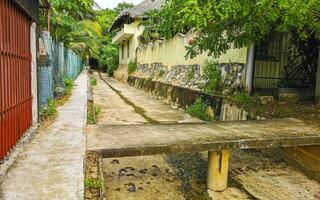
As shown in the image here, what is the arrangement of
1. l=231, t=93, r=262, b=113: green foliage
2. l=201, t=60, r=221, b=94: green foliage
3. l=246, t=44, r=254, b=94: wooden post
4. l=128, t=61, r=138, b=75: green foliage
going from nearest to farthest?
l=231, t=93, r=262, b=113: green foliage < l=246, t=44, r=254, b=94: wooden post < l=201, t=60, r=221, b=94: green foliage < l=128, t=61, r=138, b=75: green foliage

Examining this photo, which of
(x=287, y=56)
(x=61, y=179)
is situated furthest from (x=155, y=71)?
(x=61, y=179)

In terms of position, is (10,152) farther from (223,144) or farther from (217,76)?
(217,76)

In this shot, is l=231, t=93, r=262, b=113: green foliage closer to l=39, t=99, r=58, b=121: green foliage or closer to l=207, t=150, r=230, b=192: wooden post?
l=207, t=150, r=230, b=192: wooden post

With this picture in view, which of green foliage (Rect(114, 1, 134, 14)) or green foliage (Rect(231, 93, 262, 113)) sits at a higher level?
green foliage (Rect(114, 1, 134, 14))

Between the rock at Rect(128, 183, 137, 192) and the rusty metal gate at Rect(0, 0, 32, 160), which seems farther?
the rock at Rect(128, 183, 137, 192)

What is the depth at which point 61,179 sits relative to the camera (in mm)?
3551

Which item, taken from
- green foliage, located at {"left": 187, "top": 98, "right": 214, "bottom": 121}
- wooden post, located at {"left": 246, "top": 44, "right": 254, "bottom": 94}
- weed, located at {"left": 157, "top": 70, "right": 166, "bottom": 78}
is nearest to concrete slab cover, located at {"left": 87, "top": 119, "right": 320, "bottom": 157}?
wooden post, located at {"left": 246, "top": 44, "right": 254, "bottom": 94}

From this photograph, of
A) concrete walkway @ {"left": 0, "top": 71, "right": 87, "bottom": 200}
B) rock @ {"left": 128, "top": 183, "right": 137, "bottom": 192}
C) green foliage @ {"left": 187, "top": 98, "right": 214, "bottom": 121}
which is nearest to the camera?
concrete walkway @ {"left": 0, "top": 71, "right": 87, "bottom": 200}

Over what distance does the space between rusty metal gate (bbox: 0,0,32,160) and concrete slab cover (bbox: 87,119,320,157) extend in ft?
3.58

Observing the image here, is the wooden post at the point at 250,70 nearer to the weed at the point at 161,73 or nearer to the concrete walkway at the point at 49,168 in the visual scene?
the concrete walkway at the point at 49,168

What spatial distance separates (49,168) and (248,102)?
610 cm

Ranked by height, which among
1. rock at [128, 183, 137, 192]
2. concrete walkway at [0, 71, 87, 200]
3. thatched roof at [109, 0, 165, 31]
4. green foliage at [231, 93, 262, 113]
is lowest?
rock at [128, 183, 137, 192]

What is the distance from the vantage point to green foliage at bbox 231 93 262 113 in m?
8.15

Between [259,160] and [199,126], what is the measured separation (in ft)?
5.34
